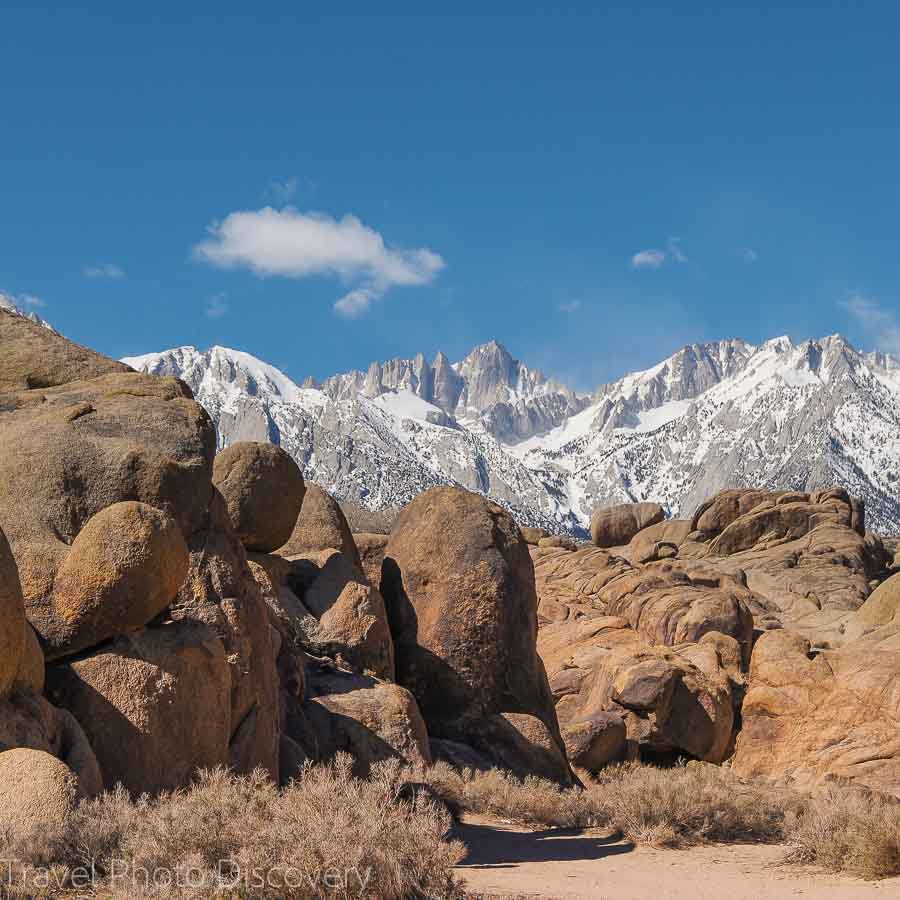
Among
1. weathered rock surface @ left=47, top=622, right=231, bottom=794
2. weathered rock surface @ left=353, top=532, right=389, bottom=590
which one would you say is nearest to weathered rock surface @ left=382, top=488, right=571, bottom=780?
weathered rock surface @ left=353, top=532, right=389, bottom=590

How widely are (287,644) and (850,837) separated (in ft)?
26.3

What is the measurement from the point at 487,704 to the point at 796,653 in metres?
8.65

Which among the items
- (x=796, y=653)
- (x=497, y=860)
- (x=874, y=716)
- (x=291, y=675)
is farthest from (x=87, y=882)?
(x=796, y=653)

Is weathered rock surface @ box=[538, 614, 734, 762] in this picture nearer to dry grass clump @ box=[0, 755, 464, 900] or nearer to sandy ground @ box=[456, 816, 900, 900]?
sandy ground @ box=[456, 816, 900, 900]

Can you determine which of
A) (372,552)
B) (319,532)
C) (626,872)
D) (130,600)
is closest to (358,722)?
(626,872)

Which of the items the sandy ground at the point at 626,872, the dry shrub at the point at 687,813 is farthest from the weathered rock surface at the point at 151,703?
the dry shrub at the point at 687,813

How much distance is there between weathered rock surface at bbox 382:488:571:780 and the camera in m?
19.3

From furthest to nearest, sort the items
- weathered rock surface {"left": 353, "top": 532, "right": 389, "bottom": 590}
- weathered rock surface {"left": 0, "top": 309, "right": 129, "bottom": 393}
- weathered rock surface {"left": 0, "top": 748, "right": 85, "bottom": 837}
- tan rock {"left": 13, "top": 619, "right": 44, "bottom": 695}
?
weathered rock surface {"left": 353, "top": 532, "right": 389, "bottom": 590}
weathered rock surface {"left": 0, "top": 309, "right": 129, "bottom": 393}
tan rock {"left": 13, "top": 619, "right": 44, "bottom": 695}
weathered rock surface {"left": 0, "top": 748, "right": 85, "bottom": 837}

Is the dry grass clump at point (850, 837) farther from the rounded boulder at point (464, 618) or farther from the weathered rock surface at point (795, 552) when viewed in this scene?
the weathered rock surface at point (795, 552)

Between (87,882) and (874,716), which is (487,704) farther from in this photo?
(87,882)

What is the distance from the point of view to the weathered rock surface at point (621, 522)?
85.7 metres

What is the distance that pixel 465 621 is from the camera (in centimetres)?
1966

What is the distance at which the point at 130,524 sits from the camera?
11500 mm

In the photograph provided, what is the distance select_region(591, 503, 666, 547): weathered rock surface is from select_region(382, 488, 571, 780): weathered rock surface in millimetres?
→ 65804
